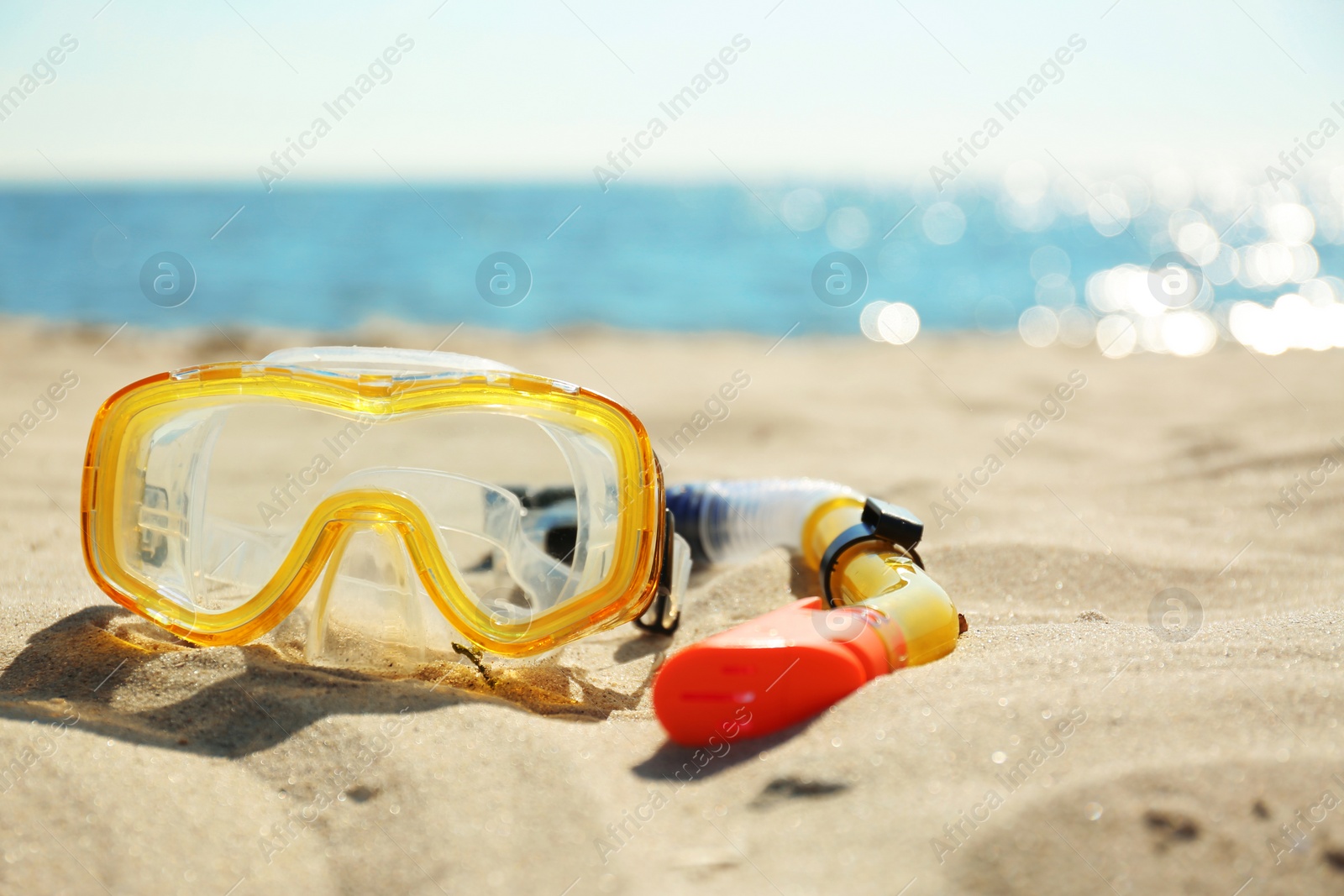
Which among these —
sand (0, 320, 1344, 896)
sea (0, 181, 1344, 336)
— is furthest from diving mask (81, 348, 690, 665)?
sea (0, 181, 1344, 336)

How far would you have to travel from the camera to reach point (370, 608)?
218 cm

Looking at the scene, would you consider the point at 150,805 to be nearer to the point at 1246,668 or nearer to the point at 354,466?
the point at 1246,668

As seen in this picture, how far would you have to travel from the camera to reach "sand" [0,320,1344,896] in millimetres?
1285

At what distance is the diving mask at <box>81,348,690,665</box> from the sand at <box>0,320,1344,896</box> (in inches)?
5.3

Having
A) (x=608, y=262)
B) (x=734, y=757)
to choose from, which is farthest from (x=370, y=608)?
(x=608, y=262)

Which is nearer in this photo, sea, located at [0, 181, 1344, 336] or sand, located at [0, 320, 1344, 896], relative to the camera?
sand, located at [0, 320, 1344, 896]

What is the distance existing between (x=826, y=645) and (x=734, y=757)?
0.83 ft

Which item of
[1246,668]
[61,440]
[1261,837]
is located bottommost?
[61,440]

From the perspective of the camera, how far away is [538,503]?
2658mm

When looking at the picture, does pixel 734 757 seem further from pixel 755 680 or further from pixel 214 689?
pixel 214 689

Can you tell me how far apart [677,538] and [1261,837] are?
1.47 m

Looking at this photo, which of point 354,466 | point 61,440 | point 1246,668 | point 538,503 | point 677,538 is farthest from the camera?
point 61,440

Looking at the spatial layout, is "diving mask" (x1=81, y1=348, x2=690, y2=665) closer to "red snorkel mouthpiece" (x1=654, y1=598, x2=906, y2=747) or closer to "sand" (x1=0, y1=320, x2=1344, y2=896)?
"sand" (x1=0, y1=320, x2=1344, y2=896)

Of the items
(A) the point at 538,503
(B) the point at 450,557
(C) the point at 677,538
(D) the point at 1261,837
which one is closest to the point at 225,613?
(B) the point at 450,557
